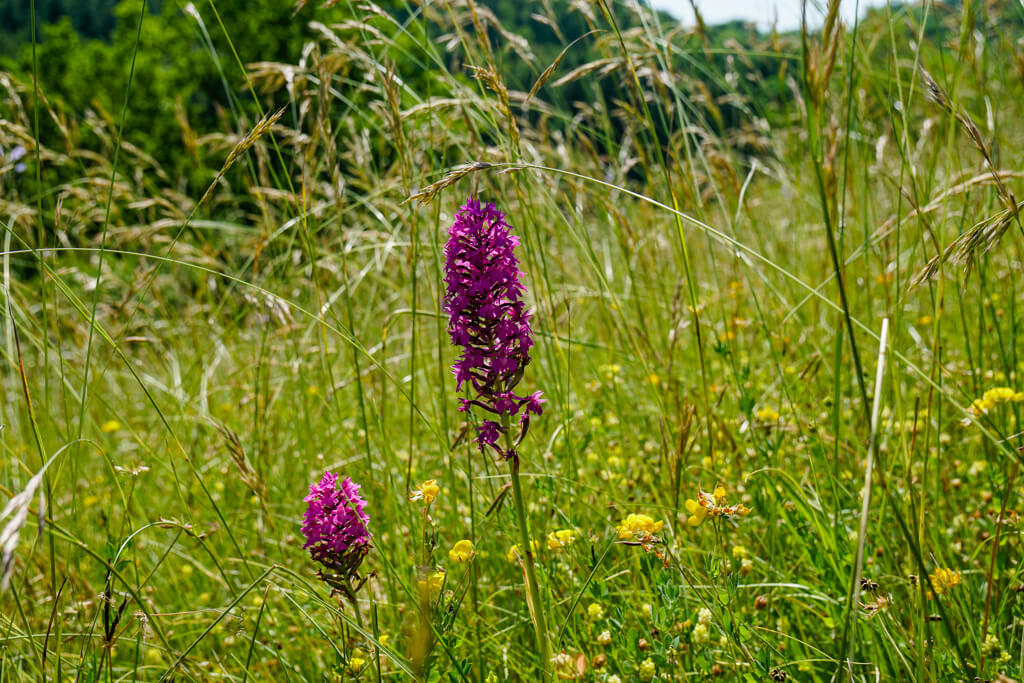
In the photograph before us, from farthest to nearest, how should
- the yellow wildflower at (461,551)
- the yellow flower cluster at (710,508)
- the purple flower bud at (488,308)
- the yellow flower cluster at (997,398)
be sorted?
the yellow flower cluster at (997,398) → the yellow wildflower at (461,551) → the yellow flower cluster at (710,508) → the purple flower bud at (488,308)

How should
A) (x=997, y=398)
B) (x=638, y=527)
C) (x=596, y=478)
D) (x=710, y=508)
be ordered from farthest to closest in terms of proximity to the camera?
(x=596, y=478) → (x=997, y=398) → (x=638, y=527) → (x=710, y=508)

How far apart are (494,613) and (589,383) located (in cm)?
108

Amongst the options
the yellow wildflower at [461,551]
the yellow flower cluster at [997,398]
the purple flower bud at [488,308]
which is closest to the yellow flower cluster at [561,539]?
the yellow wildflower at [461,551]

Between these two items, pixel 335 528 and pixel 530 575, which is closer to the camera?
pixel 530 575

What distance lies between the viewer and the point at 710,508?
3.82 feet

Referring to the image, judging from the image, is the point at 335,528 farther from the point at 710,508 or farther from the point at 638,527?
the point at 710,508

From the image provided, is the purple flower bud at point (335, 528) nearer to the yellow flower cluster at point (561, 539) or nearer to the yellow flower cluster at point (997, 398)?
the yellow flower cluster at point (561, 539)

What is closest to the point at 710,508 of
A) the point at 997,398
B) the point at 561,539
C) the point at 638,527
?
Result: the point at 638,527

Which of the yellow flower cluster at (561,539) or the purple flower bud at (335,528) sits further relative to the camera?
the yellow flower cluster at (561,539)

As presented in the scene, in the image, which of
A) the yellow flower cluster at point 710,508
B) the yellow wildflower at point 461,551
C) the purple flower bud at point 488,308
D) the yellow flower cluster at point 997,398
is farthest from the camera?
the yellow flower cluster at point 997,398

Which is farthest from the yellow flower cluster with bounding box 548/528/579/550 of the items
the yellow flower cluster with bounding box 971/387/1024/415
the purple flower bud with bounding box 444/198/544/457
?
the yellow flower cluster with bounding box 971/387/1024/415

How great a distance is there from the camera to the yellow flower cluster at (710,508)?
3.83 ft

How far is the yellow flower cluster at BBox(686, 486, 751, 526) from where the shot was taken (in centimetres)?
117

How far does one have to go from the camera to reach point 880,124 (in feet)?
19.1
